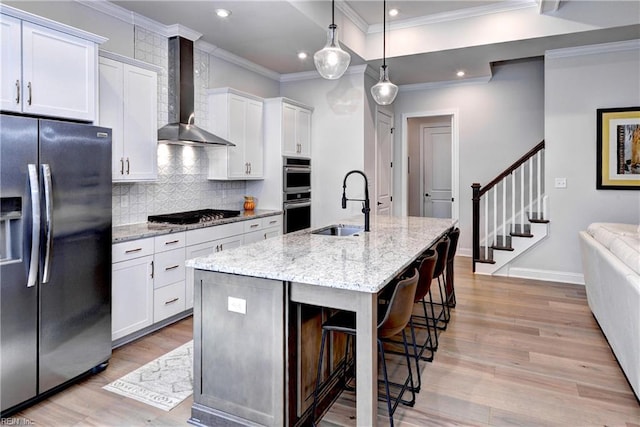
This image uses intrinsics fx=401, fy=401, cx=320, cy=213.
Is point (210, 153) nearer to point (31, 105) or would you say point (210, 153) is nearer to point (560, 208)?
point (31, 105)

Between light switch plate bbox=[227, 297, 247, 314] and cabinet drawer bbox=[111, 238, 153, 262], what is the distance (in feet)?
4.67

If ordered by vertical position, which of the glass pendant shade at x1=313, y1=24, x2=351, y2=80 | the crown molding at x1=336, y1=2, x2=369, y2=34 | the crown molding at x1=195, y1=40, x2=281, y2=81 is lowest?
the glass pendant shade at x1=313, y1=24, x2=351, y2=80

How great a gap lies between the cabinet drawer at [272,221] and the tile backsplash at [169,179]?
64 cm

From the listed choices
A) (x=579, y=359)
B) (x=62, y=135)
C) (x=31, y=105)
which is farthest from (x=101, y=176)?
(x=579, y=359)

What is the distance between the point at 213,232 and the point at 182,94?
1.51 metres

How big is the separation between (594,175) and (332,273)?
4544 mm

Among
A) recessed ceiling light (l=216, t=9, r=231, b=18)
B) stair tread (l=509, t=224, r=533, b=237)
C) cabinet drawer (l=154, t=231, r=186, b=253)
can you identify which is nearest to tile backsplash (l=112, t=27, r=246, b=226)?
cabinet drawer (l=154, t=231, r=186, b=253)

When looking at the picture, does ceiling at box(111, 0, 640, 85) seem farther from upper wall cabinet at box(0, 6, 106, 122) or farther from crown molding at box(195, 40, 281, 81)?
upper wall cabinet at box(0, 6, 106, 122)

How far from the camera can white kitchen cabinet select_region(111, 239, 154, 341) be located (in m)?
3.06

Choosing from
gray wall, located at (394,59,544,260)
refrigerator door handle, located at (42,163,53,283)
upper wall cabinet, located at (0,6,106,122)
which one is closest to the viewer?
refrigerator door handle, located at (42,163,53,283)

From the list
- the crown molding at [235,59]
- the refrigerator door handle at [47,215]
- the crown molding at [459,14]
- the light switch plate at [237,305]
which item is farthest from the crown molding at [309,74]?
the light switch plate at [237,305]

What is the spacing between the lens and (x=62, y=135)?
2.47 metres

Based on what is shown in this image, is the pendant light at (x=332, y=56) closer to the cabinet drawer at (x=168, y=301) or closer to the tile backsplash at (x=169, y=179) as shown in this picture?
the tile backsplash at (x=169, y=179)

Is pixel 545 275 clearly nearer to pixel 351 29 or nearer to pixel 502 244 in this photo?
pixel 502 244
